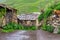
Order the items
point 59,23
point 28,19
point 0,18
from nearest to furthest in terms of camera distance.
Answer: point 59,23
point 0,18
point 28,19

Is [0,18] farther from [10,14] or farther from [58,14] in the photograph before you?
[58,14]

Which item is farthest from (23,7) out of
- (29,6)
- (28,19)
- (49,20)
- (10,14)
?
(49,20)

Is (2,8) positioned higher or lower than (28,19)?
higher

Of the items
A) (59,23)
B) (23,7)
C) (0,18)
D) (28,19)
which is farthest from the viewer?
(23,7)

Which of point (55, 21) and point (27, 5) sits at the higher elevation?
point (27, 5)

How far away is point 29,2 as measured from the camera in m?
92.8

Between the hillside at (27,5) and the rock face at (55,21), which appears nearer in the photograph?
the rock face at (55,21)

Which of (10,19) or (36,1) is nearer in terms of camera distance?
(10,19)

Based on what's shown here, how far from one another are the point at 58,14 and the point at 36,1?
230 ft

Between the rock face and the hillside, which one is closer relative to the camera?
the rock face

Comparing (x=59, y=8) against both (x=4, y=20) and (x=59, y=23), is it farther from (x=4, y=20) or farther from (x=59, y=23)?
(x=4, y=20)

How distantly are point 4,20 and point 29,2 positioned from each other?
2449 inches

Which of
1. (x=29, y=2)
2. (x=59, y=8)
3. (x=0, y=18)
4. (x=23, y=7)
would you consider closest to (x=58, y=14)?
(x=59, y=8)

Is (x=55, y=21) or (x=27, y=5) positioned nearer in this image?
(x=55, y=21)
